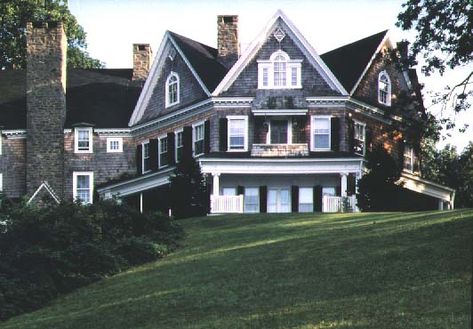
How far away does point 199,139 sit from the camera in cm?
4975

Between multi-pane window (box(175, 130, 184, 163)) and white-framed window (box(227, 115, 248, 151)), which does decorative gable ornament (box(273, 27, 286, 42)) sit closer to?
white-framed window (box(227, 115, 248, 151))

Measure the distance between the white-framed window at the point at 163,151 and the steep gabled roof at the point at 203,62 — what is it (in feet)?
12.4

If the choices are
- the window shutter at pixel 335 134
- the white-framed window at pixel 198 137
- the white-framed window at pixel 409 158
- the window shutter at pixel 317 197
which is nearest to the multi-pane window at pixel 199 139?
the white-framed window at pixel 198 137

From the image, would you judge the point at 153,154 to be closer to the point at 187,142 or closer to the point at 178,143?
the point at 178,143

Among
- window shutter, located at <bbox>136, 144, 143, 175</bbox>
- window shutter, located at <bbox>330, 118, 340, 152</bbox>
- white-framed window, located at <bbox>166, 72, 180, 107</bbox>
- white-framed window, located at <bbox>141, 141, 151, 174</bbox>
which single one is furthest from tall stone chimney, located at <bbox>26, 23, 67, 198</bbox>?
window shutter, located at <bbox>330, 118, 340, 152</bbox>

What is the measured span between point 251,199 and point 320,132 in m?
4.32

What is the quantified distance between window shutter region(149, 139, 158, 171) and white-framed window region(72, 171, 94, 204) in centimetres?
313

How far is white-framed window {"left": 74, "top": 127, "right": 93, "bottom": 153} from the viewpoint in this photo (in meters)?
53.1

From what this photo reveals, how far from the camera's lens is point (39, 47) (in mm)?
52469

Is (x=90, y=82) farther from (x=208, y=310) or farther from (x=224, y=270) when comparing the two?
(x=208, y=310)

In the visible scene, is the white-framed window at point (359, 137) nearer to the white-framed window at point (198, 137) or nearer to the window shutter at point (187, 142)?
the white-framed window at point (198, 137)

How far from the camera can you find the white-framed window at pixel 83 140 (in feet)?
174

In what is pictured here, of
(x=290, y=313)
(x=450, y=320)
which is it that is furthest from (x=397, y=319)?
(x=290, y=313)

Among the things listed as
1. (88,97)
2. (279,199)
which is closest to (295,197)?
(279,199)
